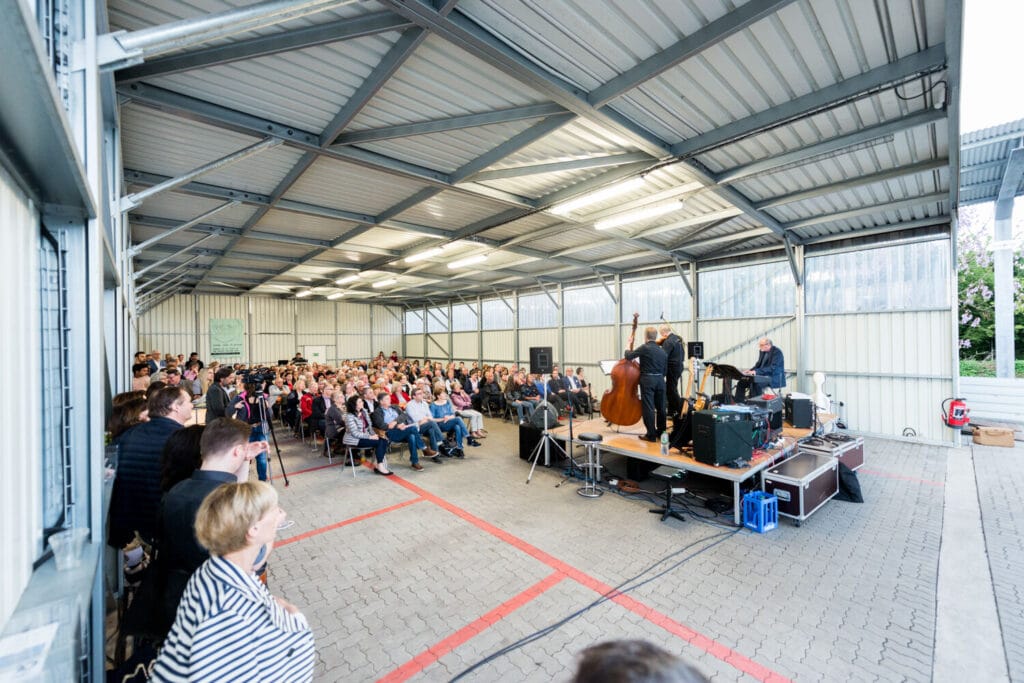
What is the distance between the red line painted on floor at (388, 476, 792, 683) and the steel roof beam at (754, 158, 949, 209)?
613 cm

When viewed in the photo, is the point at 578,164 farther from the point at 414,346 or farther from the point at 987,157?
the point at 414,346

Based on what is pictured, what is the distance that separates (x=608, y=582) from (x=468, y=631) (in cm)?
122

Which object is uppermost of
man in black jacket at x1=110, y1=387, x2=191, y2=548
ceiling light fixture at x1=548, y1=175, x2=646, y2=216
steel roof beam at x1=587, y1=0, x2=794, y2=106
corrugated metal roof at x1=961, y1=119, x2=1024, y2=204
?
corrugated metal roof at x1=961, y1=119, x2=1024, y2=204

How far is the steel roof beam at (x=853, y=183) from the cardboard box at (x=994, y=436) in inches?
212

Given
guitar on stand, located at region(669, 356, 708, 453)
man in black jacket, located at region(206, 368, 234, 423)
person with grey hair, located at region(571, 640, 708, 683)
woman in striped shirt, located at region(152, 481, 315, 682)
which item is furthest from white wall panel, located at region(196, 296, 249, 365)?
person with grey hair, located at region(571, 640, 708, 683)

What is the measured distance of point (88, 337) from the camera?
1.65 metres

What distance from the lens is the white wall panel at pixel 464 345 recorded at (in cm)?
1747

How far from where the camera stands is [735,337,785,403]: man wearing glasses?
7141 millimetres

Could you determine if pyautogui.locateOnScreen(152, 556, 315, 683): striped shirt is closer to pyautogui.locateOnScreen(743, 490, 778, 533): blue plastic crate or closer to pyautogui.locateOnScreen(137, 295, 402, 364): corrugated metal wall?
pyautogui.locateOnScreen(743, 490, 778, 533): blue plastic crate

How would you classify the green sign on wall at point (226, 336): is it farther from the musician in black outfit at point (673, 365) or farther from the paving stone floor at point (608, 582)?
the musician in black outfit at point (673, 365)

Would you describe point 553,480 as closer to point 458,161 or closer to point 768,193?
point 458,161

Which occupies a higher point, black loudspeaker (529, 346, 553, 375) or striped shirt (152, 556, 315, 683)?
black loudspeaker (529, 346, 553, 375)

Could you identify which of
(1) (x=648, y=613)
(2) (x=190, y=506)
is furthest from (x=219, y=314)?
(1) (x=648, y=613)

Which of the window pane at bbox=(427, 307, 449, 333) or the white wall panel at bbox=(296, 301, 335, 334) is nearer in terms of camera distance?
the white wall panel at bbox=(296, 301, 335, 334)
